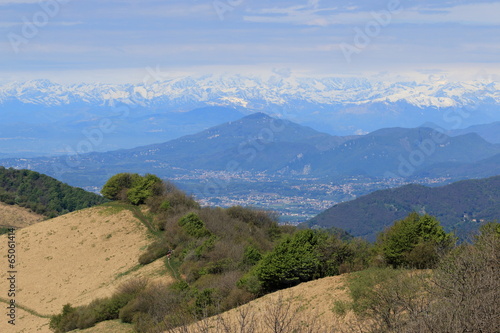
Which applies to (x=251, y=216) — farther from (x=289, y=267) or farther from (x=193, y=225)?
(x=289, y=267)

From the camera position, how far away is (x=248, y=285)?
3347 cm

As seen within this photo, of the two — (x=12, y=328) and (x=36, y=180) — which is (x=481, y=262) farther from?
(x=36, y=180)

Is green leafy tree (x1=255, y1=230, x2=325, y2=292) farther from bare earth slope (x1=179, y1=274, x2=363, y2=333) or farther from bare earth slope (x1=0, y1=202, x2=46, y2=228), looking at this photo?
bare earth slope (x1=0, y1=202, x2=46, y2=228)

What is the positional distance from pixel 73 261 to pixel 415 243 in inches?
1569

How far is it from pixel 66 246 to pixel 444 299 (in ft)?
170

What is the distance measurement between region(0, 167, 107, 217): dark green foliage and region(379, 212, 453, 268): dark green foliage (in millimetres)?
81619

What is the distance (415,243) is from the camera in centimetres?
3297

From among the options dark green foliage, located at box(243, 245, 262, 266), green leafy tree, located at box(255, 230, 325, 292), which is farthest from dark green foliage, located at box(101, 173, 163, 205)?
green leafy tree, located at box(255, 230, 325, 292)

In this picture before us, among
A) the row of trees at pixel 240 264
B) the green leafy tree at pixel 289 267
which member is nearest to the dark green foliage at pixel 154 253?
the row of trees at pixel 240 264

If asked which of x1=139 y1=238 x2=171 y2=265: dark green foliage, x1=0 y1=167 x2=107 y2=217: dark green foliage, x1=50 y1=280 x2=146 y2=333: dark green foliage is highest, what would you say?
x1=0 y1=167 x2=107 y2=217: dark green foliage

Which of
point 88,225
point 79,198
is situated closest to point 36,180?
point 79,198

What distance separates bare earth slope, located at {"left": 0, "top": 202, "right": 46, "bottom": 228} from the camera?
91.9 m

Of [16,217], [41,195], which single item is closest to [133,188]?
[16,217]

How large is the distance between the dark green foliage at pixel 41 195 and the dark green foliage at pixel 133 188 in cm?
2999
